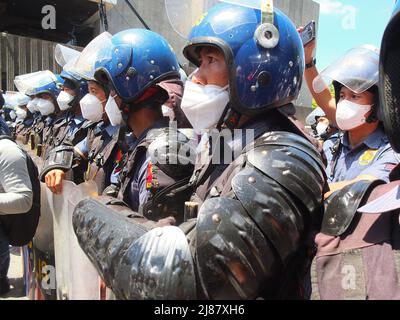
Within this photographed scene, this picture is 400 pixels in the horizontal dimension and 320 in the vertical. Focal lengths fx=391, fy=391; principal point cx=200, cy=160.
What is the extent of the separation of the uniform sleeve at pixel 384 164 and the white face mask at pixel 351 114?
13.8 inches

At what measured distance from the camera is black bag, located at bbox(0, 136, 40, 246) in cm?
300

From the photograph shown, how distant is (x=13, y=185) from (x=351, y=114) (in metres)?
2.49

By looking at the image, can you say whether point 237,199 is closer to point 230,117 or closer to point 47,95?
point 230,117

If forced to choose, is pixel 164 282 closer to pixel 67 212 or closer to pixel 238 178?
pixel 238 178

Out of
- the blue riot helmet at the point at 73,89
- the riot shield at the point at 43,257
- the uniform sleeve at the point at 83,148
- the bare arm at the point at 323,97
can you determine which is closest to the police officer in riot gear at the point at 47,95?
the blue riot helmet at the point at 73,89

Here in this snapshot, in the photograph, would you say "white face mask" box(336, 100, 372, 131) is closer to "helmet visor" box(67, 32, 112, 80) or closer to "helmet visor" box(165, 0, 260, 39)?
"helmet visor" box(165, 0, 260, 39)

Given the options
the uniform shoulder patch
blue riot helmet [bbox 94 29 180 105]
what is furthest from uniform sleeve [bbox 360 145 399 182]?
blue riot helmet [bbox 94 29 180 105]

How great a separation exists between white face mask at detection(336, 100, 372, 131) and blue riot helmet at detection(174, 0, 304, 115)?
108 centimetres

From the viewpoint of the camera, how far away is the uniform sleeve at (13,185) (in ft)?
9.78

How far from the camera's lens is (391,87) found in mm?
1165

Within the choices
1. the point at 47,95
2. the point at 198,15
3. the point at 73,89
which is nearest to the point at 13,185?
the point at 198,15

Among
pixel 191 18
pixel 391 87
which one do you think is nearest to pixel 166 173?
pixel 191 18

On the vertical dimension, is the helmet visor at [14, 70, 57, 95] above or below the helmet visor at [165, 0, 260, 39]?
below

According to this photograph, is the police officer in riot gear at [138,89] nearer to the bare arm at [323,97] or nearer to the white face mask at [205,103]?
the white face mask at [205,103]
